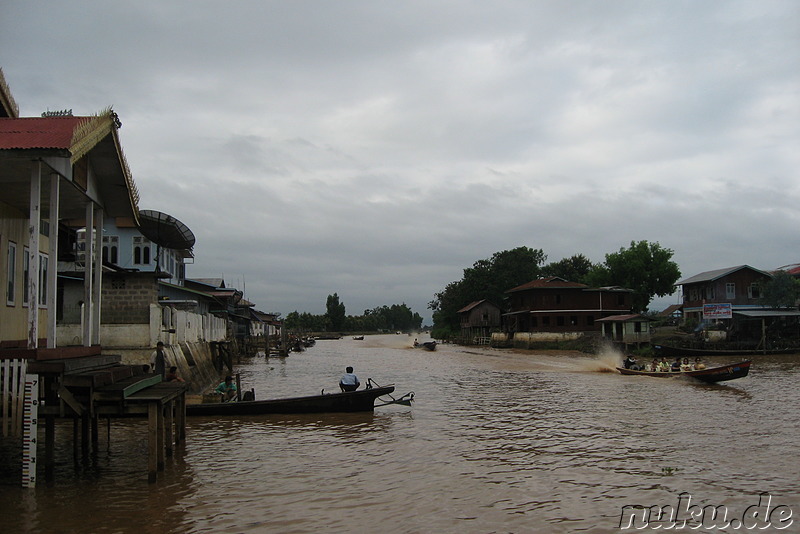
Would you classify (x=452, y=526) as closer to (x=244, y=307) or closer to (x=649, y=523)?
(x=649, y=523)

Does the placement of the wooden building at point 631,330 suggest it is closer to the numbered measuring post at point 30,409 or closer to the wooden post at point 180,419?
the wooden post at point 180,419

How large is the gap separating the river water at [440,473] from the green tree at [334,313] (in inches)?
5543

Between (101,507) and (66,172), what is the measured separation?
Result: 529cm

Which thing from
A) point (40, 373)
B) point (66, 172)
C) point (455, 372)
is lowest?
point (455, 372)

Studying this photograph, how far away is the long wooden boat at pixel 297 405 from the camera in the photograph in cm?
1820

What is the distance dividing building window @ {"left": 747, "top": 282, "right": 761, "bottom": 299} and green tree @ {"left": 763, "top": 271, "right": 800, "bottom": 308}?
291cm

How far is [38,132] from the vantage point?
9.67 metres

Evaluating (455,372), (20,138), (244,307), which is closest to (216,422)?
(20,138)

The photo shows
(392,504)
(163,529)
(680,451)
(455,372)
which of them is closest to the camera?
(163,529)

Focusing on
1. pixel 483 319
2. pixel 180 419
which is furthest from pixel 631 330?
pixel 180 419

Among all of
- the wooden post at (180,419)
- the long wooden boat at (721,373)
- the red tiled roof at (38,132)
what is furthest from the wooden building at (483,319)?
the red tiled roof at (38,132)

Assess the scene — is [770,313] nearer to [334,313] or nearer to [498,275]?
[498,275]

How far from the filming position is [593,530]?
9031mm

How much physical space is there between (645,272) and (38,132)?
7434 centimetres
